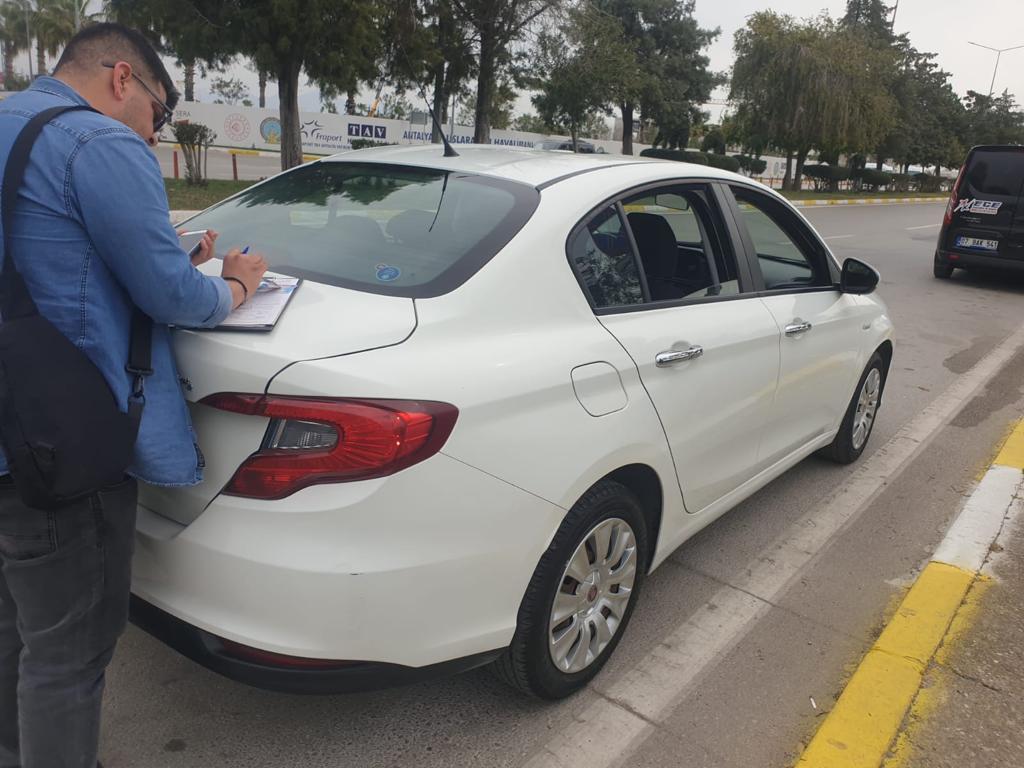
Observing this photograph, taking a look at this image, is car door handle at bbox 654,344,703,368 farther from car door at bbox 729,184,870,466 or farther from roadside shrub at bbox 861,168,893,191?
roadside shrub at bbox 861,168,893,191

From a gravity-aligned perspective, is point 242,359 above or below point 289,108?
below

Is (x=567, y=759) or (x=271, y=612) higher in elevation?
(x=271, y=612)

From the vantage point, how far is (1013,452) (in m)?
5.07

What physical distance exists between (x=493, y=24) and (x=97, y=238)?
23809 mm

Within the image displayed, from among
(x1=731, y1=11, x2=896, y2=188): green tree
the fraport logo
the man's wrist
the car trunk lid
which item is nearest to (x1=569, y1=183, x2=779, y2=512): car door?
the car trunk lid

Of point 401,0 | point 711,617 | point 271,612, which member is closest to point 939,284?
point 711,617

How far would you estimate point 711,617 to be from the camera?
306 centimetres

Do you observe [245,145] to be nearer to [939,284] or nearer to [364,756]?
[939,284]

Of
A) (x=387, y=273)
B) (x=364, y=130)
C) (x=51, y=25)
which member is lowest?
(x=387, y=273)

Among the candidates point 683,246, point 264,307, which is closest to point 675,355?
point 683,246

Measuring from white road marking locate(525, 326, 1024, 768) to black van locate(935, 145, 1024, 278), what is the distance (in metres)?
8.24

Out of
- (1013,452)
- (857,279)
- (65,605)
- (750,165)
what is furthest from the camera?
(750,165)

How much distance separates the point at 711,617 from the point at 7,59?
77.0m

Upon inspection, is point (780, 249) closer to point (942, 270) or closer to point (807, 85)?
point (942, 270)
